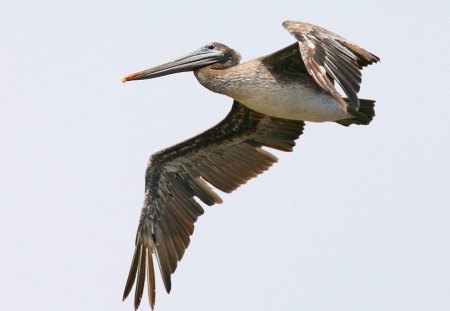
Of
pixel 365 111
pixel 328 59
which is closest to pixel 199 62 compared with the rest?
pixel 365 111

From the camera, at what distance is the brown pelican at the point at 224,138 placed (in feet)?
50.3

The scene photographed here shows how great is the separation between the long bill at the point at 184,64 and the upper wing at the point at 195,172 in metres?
0.90

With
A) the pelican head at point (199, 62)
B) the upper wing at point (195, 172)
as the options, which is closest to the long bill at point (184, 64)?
the pelican head at point (199, 62)

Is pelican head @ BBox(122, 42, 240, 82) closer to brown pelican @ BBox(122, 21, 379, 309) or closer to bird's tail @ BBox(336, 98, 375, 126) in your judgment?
brown pelican @ BBox(122, 21, 379, 309)

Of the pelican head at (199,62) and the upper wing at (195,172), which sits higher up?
the pelican head at (199,62)

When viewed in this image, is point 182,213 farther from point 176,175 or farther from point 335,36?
point 335,36

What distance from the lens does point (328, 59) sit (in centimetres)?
1398

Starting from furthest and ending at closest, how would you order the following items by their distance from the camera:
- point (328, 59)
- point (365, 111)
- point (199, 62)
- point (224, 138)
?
point (224, 138) < point (199, 62) < point (365, 111) < point (328, 59)

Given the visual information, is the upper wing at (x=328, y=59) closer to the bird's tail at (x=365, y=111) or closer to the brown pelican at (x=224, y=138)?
the brown pelican at (x=224, y=138)

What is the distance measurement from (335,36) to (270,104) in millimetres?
1347

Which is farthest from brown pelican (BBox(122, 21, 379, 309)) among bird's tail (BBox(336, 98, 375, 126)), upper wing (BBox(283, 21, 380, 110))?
upper wing (BBox(283, 21, 380, 110))

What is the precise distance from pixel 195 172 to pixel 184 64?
1752 mm

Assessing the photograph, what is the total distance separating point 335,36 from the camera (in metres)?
14.6

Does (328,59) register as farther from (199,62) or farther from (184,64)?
(184,64)
